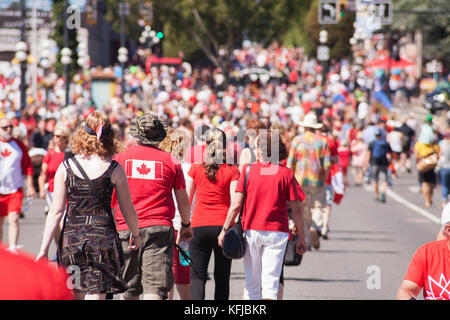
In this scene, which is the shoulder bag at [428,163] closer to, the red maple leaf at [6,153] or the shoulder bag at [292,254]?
the red maple leaf at [6,153]

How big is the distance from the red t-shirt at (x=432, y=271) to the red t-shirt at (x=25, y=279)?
11.8 ft

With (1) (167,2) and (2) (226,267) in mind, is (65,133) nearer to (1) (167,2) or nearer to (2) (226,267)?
(2) (226,267)

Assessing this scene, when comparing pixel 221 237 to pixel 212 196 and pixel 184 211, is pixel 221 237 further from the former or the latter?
pixel 184 211

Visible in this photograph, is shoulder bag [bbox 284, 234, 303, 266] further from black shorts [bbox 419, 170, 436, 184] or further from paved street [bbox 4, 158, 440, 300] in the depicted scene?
black shorts [bbox 419, 170, 436, 184]

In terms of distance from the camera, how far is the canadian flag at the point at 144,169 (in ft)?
23.3

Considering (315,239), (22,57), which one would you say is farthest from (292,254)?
(22,57)

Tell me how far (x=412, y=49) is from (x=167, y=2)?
132 ft

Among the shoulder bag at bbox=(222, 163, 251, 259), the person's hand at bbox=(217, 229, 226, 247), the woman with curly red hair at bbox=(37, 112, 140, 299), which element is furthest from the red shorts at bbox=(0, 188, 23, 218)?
the woman with curly red hair at bbox=(37, 112, 140, 299)

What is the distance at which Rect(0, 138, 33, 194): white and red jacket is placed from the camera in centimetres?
1198

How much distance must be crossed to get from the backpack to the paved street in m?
1.02

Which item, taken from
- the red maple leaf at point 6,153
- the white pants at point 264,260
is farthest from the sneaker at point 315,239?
the white pants at point 264,260

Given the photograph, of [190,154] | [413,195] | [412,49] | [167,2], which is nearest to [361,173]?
[413,195]

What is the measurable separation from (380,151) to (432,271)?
16.9m

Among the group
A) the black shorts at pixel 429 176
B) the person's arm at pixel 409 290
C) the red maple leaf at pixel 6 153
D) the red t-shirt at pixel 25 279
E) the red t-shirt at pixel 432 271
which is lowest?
the black shorts at pixel 429 176
